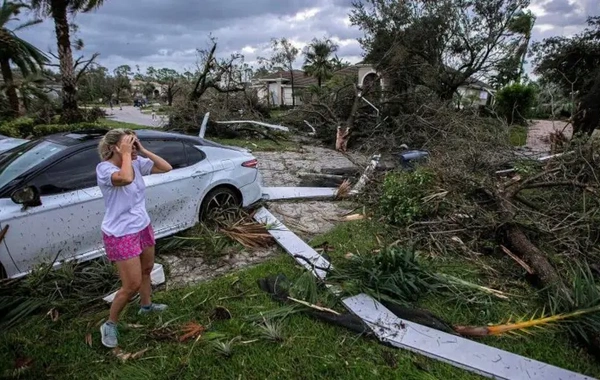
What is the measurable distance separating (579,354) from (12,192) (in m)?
4.92

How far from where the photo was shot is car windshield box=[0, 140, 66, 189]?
346cm

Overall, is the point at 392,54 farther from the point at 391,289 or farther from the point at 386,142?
the point at 391,289

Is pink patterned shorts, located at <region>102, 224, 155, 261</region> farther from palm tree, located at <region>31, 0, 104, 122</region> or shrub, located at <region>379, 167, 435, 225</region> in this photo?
palm tree, located at <region>31, 0, 104, 122</region>

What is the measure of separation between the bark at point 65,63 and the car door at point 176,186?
12.8 metres

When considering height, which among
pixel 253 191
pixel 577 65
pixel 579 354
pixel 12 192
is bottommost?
pixel 579 354

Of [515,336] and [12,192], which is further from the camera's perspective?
[12,192]

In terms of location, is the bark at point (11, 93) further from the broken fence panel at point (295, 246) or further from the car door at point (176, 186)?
the broken fence panel at point (295, 246)

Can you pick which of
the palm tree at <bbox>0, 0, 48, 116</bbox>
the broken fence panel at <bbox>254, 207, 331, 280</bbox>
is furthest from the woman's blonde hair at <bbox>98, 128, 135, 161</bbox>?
the palm tree at <bbox>0, 0, 48, 116</bbox>

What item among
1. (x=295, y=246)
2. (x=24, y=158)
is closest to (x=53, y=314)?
(x=24, y=158)

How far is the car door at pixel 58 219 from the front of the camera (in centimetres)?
321

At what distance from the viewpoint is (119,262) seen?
2.63 metres

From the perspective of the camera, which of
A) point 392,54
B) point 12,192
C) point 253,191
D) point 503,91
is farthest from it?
point 503,91

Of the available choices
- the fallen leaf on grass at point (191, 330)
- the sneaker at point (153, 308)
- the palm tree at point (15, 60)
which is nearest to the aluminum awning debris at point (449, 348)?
the fallen leaf on grass at point (191, 330)

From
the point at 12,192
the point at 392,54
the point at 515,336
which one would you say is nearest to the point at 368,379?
the point at 515,336
